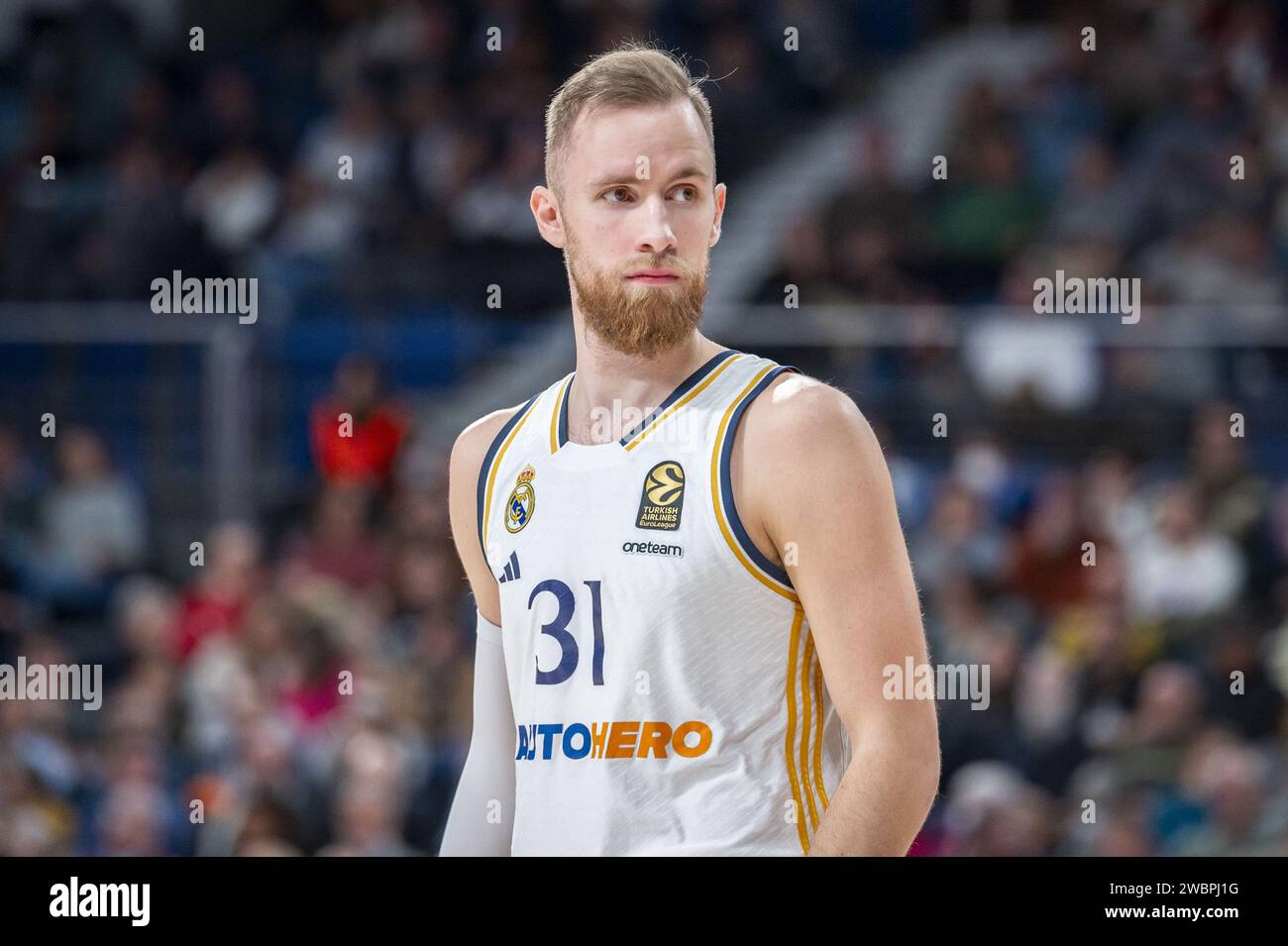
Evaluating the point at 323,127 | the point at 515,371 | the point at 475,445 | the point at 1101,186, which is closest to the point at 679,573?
the point at 475,445

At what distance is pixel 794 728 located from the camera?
3.05m

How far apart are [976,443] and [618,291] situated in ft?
18.9

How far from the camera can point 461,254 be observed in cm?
1041

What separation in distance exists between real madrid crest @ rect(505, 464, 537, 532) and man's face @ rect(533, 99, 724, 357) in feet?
0.94

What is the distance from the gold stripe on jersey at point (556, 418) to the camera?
3.34 m

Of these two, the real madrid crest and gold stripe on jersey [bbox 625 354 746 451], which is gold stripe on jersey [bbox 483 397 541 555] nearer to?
the real madrid crest

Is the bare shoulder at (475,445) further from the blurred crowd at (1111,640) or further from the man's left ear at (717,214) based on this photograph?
the blurred crowd at (1111,640)

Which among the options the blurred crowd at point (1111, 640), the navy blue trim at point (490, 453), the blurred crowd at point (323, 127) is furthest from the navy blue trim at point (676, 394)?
the blurred crowd at point (323, 127)

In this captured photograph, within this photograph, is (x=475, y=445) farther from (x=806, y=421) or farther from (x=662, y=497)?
(x=806, y=421)

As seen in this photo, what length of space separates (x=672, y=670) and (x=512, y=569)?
0.39 metres

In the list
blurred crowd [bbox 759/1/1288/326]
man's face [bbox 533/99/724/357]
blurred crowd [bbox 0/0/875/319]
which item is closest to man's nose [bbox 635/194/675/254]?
man's face [bbox 533/99/724/357]

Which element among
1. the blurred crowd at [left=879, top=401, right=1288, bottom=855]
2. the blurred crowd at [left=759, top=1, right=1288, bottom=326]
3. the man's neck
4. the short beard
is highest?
the blurred crowd at [left=759, top=1, right=1288, bottom=326]

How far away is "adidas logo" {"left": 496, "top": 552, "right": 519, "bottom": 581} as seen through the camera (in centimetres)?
326

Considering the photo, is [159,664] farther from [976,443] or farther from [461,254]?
[976,443]
